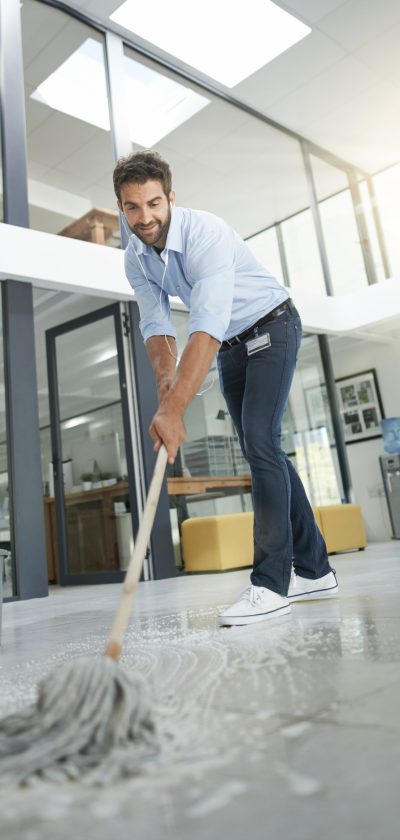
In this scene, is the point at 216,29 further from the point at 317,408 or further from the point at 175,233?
the point at 175,233

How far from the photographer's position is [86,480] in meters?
4.91

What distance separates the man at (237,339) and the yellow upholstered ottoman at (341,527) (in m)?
3.47

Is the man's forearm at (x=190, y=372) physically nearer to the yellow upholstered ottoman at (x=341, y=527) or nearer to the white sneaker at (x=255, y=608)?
the white sneaker at (x=255, y=608)

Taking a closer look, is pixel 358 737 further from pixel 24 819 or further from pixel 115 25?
pixel 115 25

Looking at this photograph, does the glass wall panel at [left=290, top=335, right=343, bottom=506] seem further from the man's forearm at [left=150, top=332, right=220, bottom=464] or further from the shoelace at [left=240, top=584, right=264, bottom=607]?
the man's forearm at [left=150, top=332, right=220, bottom=464]

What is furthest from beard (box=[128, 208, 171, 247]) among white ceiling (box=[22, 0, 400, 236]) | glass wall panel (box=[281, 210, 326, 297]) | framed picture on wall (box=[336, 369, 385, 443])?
framed picture on wall (box=[336, 369, 385, 443])

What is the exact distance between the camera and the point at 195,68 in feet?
17.7

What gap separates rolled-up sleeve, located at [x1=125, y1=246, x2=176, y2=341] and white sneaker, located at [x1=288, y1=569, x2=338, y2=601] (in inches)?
31.9

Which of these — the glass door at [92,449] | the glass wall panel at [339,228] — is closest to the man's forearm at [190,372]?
the glass door at [92,449]

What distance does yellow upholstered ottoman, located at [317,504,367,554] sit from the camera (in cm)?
537

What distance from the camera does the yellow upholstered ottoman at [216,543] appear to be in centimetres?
453

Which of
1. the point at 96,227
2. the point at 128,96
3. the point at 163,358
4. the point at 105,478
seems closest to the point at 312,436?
the point at 105,478

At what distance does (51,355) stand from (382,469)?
3742 mm

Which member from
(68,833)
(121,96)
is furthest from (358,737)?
(121,96)
